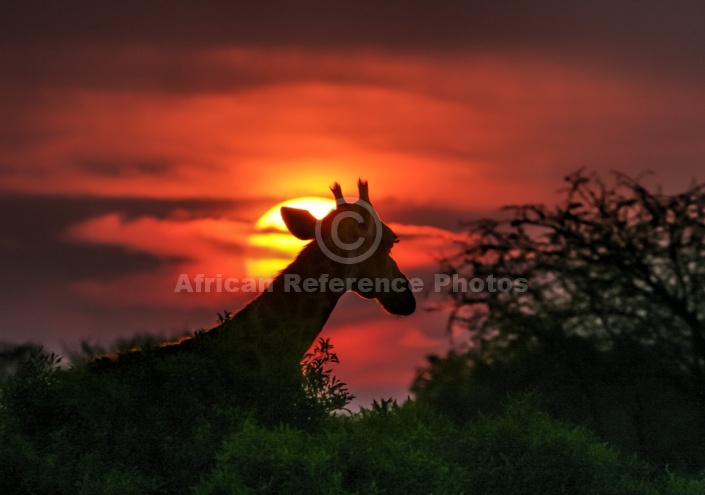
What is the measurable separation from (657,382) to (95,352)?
443 inches

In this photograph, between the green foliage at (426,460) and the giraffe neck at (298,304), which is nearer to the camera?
the green foliage at (426,460)

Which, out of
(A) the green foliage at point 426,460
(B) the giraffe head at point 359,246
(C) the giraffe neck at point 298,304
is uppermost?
(B) the giraffe head at point 359,246

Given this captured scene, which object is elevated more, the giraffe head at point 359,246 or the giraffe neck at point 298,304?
the giraffe head at point 359,246

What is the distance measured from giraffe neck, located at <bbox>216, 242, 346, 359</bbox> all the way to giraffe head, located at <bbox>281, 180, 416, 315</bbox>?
0.41ft

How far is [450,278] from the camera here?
19203 mm

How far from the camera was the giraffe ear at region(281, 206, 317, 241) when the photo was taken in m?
14.1

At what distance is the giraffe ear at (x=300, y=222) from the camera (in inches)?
554

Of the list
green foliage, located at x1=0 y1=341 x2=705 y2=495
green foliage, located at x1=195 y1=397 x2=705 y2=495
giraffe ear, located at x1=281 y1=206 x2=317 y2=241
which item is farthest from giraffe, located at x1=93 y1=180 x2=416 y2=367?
green foliage, located at x1=195 y1=397 x2=705 y2=495

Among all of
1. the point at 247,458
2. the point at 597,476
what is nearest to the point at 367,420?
the point at 247,458

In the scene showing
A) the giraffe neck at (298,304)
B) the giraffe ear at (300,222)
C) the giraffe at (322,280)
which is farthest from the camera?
the giraffe ear at (300,222)
